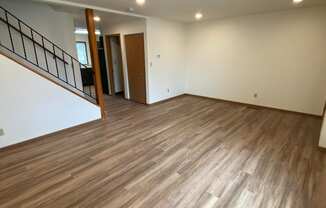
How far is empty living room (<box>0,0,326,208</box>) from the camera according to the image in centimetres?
218

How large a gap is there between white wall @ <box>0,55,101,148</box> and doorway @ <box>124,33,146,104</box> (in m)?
2.10

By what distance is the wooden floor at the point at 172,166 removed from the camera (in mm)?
2006

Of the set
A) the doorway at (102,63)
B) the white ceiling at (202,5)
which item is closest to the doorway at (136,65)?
the white ceiling at (202,5)

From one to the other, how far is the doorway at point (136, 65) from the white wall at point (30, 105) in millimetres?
2102

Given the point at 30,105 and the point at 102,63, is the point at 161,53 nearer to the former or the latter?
the point at 102,63

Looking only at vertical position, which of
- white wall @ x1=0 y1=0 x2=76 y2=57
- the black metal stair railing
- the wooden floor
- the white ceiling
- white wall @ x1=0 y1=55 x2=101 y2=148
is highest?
the white ceiling

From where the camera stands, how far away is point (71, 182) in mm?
2277

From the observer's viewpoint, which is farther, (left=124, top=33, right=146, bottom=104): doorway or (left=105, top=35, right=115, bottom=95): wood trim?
(left=105, top=35, right=115, bottom=95): wood trim

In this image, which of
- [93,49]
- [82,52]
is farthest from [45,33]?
[82,52]

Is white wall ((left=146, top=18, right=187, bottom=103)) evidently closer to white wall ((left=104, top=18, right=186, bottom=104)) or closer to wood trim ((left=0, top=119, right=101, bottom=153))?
white wall ((left=104, top=18, right=186, bottom=104))

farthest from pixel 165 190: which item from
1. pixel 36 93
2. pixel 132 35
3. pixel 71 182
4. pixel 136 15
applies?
pixel 132 35

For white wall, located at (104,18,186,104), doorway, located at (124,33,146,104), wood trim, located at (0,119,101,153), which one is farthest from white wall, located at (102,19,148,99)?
wood trim, located at (0,119,101,153)

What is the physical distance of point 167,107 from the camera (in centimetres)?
539

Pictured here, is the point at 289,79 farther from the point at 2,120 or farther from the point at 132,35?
the point at 2,120
